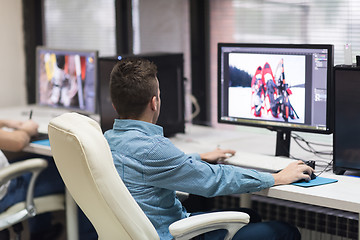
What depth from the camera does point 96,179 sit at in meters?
1.79

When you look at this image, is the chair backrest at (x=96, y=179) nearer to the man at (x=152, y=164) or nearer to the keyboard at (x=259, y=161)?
the man at (x=152, y=164)

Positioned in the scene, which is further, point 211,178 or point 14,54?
point 14,54

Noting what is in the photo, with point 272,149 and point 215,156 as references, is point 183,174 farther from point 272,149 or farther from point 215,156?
point 272,149

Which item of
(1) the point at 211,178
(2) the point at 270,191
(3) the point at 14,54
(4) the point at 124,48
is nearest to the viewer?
(1) the point at 211,178

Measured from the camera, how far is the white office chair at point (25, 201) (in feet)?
8.95

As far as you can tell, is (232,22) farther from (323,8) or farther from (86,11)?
(86,11)

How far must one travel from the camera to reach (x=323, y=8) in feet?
10.0

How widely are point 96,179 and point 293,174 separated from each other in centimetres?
79

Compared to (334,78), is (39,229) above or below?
below

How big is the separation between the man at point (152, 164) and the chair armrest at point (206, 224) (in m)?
0.09

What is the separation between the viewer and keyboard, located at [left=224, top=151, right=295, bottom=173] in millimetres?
2406

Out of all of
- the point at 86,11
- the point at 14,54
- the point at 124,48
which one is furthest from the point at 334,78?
the point at 14,54

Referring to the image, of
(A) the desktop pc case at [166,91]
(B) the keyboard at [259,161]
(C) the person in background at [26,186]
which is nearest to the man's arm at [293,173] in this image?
(B) the keyboard at [259,161]

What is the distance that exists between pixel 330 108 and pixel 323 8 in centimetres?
82
